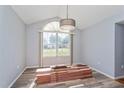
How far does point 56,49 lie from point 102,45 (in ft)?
8.97

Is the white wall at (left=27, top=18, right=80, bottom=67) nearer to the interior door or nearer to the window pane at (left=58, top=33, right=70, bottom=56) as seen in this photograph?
the interior door

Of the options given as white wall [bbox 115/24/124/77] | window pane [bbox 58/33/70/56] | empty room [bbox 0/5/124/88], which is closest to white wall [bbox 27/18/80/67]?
empty room [bbox 0/5/124/88]

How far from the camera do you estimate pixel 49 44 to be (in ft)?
20.7

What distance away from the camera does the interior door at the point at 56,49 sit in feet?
20.5

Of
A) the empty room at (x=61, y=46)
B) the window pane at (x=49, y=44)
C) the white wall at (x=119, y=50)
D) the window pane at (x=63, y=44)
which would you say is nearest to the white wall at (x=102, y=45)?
the empty room at (x=61, y=46)

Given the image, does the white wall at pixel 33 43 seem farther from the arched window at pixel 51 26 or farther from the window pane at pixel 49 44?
the window pane at pixel 49 44

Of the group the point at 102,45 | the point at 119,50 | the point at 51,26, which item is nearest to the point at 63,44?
the point at 51,26

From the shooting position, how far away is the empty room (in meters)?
3.15

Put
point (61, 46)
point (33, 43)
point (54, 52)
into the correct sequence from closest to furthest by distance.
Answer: point (33, 43) → point (54, 52) → point (61, 46)

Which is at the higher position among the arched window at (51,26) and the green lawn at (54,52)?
the arched window at (51,26)

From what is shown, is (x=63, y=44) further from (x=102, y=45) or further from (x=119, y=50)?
(x=119, y=50)

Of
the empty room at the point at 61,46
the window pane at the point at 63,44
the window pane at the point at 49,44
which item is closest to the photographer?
the empty room at the point at 61,46

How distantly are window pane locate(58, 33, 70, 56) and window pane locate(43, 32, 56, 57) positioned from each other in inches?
14.3
